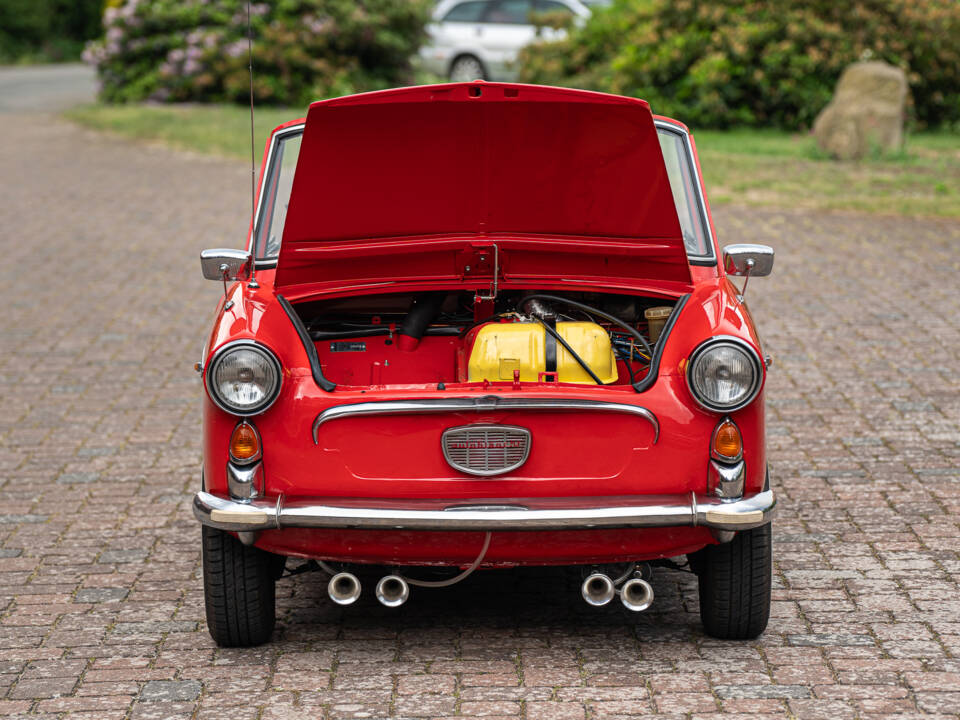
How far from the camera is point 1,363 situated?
8.34 metres

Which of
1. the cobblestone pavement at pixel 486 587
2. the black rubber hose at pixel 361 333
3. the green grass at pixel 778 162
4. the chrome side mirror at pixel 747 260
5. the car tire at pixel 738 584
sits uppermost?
the chrome side mirror at pixel 747 260

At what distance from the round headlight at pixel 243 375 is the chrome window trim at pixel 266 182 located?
0.93 m

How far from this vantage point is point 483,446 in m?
4.00

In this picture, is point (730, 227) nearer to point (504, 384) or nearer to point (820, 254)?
point (820, 254)

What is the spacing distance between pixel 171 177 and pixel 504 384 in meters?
13.0

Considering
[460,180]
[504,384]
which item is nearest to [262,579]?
[504,384]

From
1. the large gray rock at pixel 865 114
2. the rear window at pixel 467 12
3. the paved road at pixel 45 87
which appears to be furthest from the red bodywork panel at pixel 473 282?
the paved road at pixel 45 87

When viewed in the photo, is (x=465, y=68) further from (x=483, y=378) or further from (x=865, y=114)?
(x=483, y=378)

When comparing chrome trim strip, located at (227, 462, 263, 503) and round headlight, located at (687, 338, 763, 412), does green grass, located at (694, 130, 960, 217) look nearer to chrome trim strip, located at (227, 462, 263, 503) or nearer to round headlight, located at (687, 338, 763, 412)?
round headlight, located at (687, 338, 763, 412)

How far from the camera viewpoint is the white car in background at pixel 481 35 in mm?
22453

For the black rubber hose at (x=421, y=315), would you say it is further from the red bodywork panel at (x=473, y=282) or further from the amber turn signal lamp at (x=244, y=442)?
the amber turn signal lamp at (x=244, y=442)

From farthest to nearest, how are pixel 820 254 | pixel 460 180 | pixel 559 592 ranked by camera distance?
pixel 820 254 < pixel 559 592 < pixel 460 180

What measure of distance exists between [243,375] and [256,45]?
18.8 meters

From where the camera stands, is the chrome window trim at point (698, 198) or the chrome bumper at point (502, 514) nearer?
the chrome bumper at point (502, 514)
